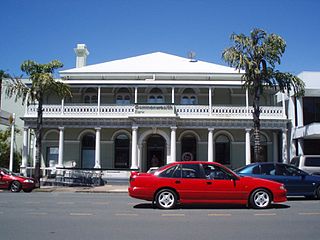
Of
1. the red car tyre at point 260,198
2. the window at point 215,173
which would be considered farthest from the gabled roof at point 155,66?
the red car tyre at point 260,198

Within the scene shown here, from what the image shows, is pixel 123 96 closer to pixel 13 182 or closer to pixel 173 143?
pixel 173 143

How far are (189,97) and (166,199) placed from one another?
754 inches

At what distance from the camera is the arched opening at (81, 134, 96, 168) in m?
29.3

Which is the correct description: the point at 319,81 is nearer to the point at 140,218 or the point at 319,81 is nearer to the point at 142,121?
the point at 142,121

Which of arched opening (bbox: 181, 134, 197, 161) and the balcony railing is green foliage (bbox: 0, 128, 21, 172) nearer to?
the balcony railing

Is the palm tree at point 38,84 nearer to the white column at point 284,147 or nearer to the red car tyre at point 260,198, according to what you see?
the red car tyre at point 260,198

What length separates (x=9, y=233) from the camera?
25.4ft

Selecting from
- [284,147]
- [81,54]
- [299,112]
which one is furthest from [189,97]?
[81,54]

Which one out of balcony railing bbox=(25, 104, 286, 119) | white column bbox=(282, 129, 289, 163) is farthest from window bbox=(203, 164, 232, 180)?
white column bbox=(282, 129, 289, 163)

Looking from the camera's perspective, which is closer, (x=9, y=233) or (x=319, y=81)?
(x=9, y=233)

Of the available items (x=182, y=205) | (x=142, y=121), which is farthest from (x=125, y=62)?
(x=182, y=205)

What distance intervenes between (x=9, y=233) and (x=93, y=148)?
2185 cm

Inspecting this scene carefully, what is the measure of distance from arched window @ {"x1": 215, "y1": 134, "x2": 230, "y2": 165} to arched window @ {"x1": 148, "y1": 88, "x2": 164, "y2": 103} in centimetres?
548

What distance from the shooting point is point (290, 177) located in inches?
569
